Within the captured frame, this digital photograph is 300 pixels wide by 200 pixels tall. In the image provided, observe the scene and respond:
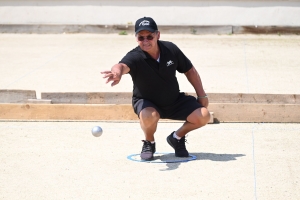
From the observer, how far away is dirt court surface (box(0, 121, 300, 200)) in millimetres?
5234

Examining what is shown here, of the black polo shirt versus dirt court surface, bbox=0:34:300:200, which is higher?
the black polo shirt

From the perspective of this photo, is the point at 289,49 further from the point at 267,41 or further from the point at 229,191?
the point at 229,191

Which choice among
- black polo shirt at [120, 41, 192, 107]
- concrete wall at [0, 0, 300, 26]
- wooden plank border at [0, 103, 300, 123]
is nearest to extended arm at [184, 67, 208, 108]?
black polo shirt at [120, 41, 192, 107]

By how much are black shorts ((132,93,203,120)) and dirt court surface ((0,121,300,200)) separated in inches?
19.7

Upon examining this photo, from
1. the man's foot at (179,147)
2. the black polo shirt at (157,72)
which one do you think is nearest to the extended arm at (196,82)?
the black polo shirt at (157,72)

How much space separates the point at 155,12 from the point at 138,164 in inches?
467

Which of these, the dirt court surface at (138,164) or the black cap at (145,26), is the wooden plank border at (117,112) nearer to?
the dirt court surface at (138,164)

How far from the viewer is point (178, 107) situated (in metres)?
6.20

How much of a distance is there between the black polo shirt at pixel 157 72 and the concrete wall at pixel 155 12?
11.4 metres

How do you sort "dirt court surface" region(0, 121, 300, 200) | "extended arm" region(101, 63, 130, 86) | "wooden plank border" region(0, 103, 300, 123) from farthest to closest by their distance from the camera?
"wooden plank border" region(0, 103, 300, 123), "extended arm" region(101, 63, 130, 86), "dirt court surface" region(0, 121, 300, 200)

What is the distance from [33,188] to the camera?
535 centimetres

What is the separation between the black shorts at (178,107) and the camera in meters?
6.14

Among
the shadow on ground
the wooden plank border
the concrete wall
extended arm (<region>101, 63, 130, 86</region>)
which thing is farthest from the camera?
the concrete wall

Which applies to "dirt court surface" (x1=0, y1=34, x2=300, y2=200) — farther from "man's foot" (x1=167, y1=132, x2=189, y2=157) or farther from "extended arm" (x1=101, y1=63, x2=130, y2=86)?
"extended arm" (x1=101, y1=63, x2=130, y2=86)
